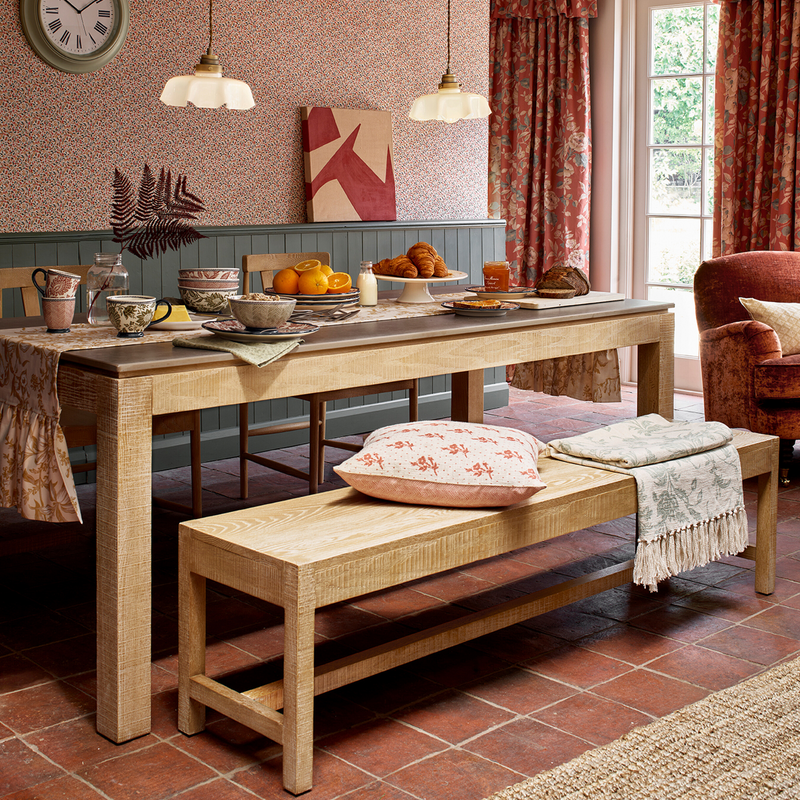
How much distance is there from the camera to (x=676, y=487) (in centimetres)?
250

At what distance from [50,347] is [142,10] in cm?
233

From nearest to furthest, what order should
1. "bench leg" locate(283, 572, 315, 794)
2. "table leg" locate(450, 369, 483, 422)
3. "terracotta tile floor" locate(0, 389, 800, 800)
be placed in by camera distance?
"bench leg" locate(283, 572, 315, 794) < "terracotta tile floor" locate(0, 389, 800, 800) < "table leg" locate(450, 369, 483, 422)

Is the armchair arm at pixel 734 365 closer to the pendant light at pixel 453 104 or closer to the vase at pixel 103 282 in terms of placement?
the pendant light at pixel 453 104

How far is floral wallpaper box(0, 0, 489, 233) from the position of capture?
378 cm

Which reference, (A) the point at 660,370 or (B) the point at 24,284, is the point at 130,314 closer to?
(B) the point at 24,284

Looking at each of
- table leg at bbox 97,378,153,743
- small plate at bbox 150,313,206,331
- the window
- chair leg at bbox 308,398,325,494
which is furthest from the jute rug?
the window

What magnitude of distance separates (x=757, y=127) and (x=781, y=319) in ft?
5.55

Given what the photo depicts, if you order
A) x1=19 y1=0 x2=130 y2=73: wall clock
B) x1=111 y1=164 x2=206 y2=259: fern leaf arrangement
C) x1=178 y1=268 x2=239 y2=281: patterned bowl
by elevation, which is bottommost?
x1=178 y1=268 x2=239 y2=281: patterned bowl

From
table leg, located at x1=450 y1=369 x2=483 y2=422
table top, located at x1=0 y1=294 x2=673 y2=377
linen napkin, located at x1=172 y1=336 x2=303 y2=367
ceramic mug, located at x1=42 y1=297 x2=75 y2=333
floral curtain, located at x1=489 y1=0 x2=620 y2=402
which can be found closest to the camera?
table top, located at x1=0 y1=294 x2=673 y2=377

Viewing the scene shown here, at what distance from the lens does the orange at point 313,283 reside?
9.18 feet

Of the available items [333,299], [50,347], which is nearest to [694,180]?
[333,299]

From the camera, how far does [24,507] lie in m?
2.16

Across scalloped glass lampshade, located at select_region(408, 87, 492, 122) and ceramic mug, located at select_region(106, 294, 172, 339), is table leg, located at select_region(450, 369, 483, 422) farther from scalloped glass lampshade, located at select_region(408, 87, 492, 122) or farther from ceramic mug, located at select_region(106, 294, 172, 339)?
ceramic mug, located at select_region(106, 294, 172, 339)

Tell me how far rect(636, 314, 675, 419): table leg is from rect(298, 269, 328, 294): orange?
1077 millimetres
